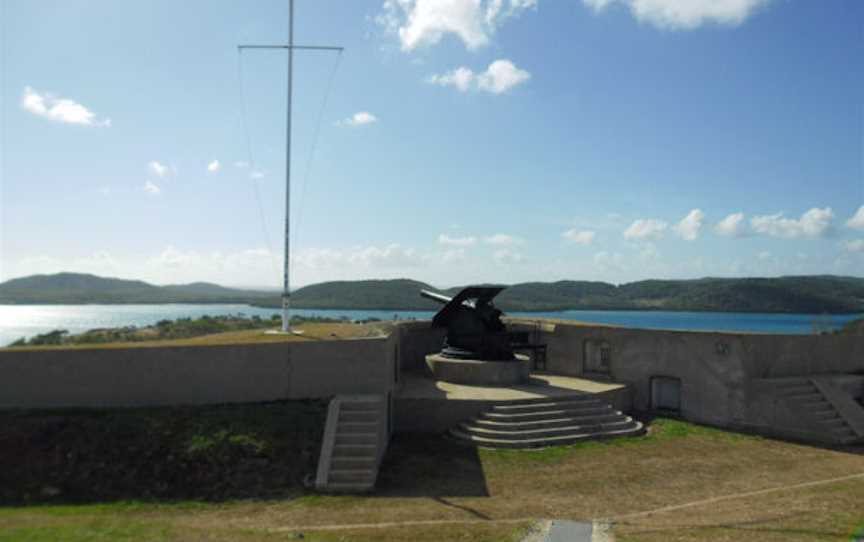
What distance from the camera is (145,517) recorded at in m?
11.4

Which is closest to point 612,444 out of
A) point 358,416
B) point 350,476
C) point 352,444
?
point 358,416

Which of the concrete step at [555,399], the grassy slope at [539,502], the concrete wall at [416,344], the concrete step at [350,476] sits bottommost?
the grassy slope at [539,502]

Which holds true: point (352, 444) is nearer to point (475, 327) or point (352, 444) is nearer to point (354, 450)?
point (354, 450)

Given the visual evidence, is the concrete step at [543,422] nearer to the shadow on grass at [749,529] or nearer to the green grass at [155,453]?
the green grass at [155,453]

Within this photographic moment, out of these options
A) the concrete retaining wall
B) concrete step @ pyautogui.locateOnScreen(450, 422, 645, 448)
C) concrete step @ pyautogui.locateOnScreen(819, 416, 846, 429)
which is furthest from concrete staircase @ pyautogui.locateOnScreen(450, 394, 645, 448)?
concrete step @ pyautogui.locateOnScreen(819, 416, 846, 429)

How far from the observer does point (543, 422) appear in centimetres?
1717

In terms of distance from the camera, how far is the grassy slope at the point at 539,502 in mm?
10297

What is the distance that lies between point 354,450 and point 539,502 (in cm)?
449

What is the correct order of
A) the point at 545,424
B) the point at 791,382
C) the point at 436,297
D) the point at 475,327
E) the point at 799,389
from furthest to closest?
1. the point at 436,297
2. the point at 475,327
3. the point at 791,382
4. the point at 799,389
5. the point at 545,424

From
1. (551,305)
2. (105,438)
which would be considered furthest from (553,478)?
(551,305)

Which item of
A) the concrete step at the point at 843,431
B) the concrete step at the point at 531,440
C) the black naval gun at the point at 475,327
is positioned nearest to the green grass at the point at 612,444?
the concrete step at the point at 531,440

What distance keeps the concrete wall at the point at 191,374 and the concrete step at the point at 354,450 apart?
248 centimetres

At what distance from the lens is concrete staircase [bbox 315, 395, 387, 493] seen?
1305 cm

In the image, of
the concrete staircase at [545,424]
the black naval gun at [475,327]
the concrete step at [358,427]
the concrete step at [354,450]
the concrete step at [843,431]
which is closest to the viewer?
the concrete step at [354,450]
